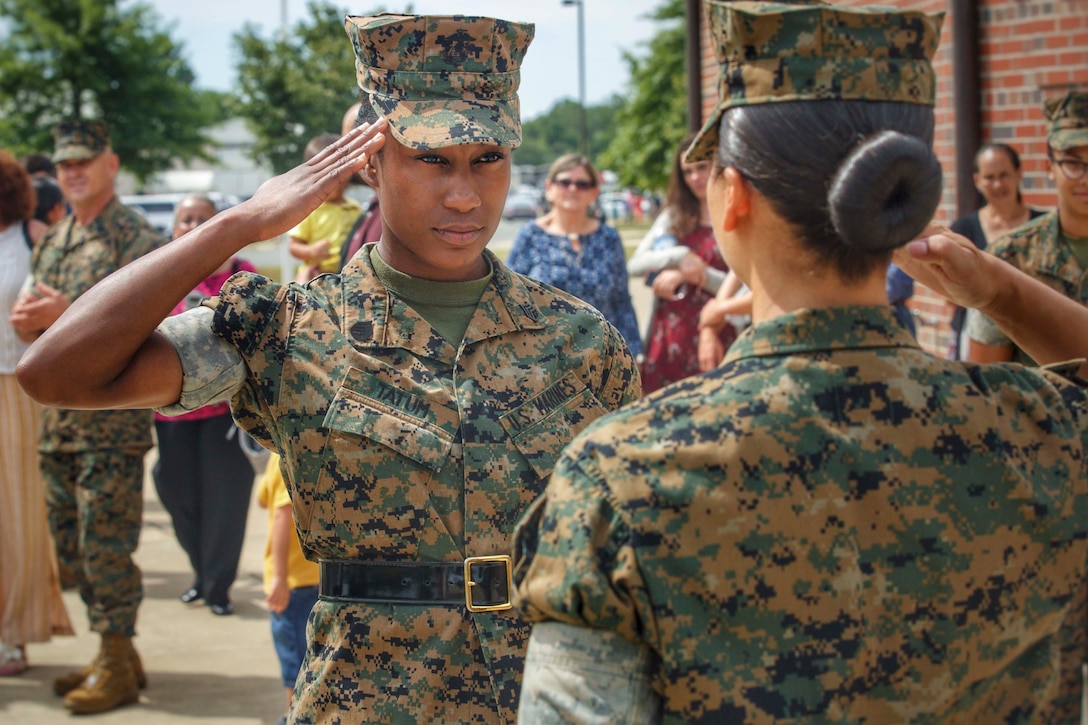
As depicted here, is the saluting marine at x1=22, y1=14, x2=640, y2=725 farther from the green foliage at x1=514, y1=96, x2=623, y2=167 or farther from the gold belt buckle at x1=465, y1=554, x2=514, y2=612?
the green foliage at x1=514, y1=96, x2=623, y2=167

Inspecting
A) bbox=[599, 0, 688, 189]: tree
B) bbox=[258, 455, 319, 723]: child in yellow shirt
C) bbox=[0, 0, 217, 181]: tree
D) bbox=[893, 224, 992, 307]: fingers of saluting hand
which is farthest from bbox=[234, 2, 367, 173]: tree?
bbox=[893, 224, 992, 307]: fingers of saluting hand

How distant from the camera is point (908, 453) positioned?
4.61 ft

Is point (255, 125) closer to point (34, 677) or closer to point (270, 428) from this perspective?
point (34, 677)

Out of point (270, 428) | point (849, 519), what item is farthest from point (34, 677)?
point (849, 519)

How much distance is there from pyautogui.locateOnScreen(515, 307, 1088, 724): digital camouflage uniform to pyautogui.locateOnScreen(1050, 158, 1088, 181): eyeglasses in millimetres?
2633

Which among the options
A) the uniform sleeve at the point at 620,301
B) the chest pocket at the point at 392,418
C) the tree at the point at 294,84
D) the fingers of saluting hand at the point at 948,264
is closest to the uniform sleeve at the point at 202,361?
the chest pocket at the point at 392,418

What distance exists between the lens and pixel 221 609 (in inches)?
244

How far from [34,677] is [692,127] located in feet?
19.8

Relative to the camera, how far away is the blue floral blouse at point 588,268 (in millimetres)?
6162

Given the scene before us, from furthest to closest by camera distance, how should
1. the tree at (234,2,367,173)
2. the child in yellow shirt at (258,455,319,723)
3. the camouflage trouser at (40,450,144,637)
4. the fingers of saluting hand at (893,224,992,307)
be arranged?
the tree at (234,2,367,173) → the camouflage trouser at (40,450,144,637) → the child in yellow shirt at (258,455,319,723) → the fingers of saluting hand at (893,224,992,307)

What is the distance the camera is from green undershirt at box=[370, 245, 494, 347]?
2.32m

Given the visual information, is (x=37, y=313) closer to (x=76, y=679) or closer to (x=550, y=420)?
(x=76, y=679)

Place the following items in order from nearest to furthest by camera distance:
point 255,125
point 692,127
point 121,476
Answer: point 121,476 → point 692,127 → point 255,125

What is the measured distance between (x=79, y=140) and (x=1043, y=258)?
4.05 m
